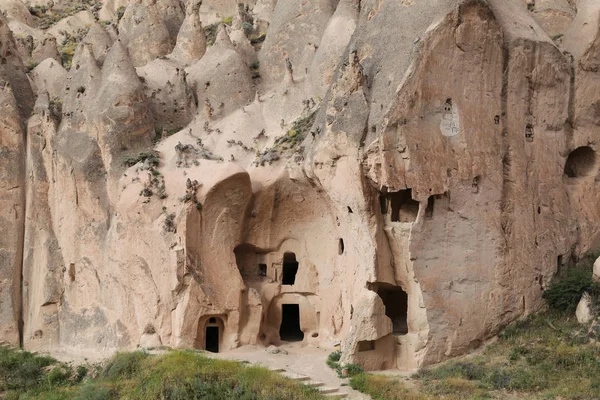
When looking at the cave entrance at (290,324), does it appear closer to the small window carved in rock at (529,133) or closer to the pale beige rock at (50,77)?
the small window carved in rock at (529,133)

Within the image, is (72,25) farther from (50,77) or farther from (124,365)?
(124,365)

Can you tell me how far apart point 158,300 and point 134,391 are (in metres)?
4.86

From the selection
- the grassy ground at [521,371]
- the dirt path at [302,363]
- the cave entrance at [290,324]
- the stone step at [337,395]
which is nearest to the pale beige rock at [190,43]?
the cave entrance at [290,324]

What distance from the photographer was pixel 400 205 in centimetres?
2439

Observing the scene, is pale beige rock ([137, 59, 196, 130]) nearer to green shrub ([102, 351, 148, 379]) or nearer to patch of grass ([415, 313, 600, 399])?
green shrub ([102, 351, 148, 379])

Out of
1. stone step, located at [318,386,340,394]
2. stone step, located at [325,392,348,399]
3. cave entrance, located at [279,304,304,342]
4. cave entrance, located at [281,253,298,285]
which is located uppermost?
cave entrance, located at [281,253,298,285]

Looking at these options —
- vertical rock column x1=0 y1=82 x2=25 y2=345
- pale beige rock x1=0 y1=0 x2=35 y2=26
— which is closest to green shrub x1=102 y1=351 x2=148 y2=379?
vertical rock column x1=0 y1=82 x2=25 y2=345

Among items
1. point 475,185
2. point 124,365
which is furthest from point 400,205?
point 124,365

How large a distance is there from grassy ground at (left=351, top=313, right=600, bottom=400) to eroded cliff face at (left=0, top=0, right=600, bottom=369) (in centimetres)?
80

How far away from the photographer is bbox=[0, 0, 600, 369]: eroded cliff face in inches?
915

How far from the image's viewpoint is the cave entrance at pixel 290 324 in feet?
94.7

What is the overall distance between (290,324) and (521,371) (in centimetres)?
1110

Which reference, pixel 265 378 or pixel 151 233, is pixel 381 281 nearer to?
pixel 265 378

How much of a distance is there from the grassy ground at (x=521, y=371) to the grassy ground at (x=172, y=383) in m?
2.52
